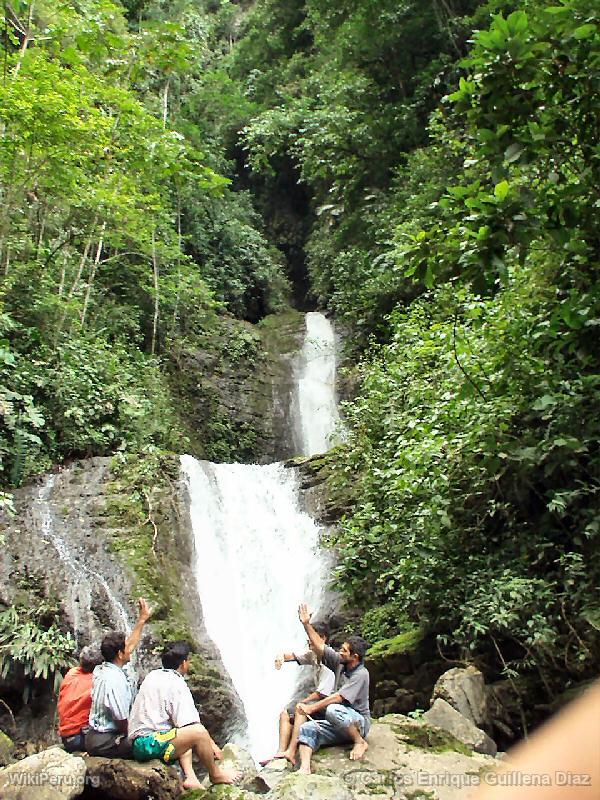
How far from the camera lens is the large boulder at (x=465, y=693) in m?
5.65

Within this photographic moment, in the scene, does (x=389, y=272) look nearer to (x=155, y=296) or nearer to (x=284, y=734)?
(x=155, y=296)

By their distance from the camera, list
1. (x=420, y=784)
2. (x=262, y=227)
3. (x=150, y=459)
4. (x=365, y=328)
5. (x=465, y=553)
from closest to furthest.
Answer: (x=420, y=784) < (x=465, y=553) < (x=150, y=459) < (x=365, y=328) < (x=262, y=227)

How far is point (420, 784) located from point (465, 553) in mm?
2972

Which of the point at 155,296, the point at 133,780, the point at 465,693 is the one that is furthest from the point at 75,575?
the point at 155,296

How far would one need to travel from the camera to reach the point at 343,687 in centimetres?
492

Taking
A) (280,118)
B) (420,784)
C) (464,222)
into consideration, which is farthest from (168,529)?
(280,118)

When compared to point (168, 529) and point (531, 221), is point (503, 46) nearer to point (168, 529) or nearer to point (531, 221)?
point (531, 221)

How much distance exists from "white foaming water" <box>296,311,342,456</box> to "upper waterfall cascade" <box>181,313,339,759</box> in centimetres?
→ 333

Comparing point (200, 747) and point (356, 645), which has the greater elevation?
point (356, 645)

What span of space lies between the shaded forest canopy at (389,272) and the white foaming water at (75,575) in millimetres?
683

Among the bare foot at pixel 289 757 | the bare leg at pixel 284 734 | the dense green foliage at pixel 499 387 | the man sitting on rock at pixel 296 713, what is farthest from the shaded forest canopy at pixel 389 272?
the bare foot at pixel 289 757

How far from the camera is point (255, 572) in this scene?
32.5 ft

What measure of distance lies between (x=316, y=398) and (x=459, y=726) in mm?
10720
